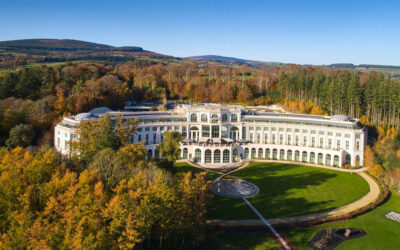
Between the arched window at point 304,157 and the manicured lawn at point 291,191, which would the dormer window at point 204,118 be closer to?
the manicured lawn at point 291,191

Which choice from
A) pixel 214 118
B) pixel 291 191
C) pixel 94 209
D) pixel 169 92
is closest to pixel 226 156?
pixel 214 118

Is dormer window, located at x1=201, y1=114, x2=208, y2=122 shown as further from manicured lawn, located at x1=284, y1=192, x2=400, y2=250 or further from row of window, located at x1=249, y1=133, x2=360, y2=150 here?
manicured lawn, located at x1=284, y1=192, x2=400, y2=250

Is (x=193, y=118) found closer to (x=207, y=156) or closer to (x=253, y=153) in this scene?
(x=207, y=156)

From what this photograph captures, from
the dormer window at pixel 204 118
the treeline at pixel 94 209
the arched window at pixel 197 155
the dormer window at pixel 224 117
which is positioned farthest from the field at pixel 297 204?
the dormer window at pixel 224 117

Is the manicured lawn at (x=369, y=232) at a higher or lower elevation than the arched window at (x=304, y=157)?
lower

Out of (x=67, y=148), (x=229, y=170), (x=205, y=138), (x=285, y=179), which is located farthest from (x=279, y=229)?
(x=67, y=148)
